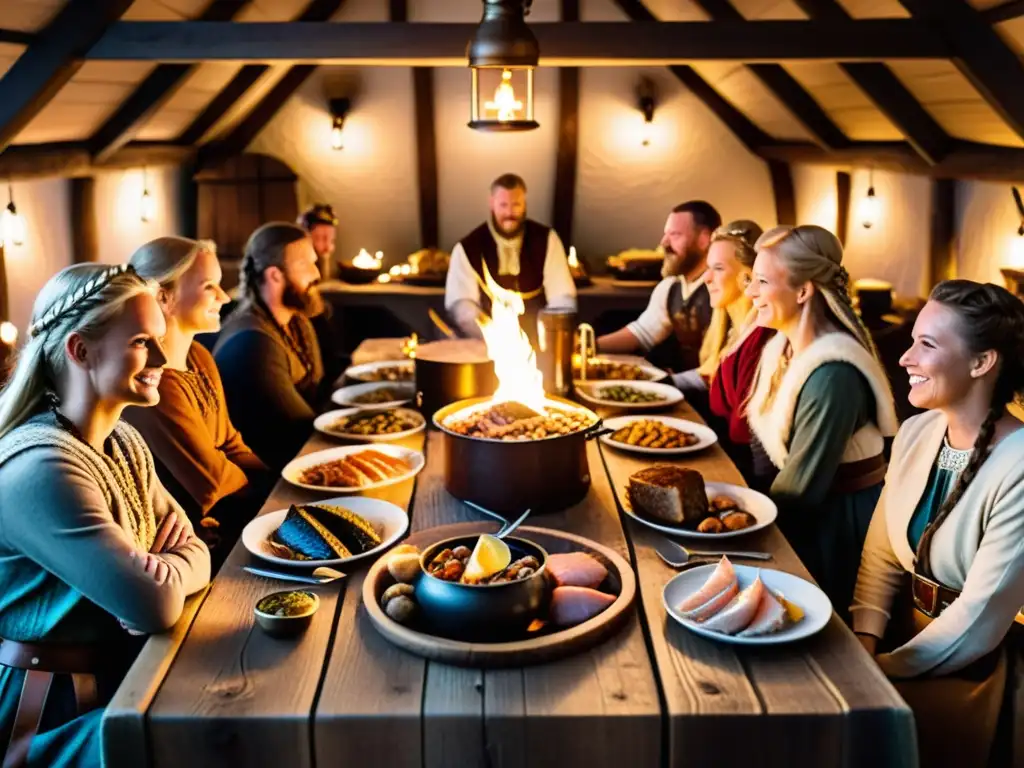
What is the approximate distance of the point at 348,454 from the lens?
2.86 metres

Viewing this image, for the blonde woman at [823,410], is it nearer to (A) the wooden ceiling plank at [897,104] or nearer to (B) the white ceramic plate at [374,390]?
(B) the white ceramic plate at [374,390]

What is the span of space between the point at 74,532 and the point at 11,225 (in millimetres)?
4412

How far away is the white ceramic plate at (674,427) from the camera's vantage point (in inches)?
114

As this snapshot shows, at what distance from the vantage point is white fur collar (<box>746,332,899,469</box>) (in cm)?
269

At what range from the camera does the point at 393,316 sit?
8023 mm

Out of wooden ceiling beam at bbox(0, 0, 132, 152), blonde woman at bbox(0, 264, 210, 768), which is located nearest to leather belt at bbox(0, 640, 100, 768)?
blonde woman at bbox(0, 264, 210, 768)

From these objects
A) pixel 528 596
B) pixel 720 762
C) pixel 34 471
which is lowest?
pixel 720 762

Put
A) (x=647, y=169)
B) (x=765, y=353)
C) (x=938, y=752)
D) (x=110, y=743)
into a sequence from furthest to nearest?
(x=647, y=169) < (x=765, y=353) < (x=938, y=752) < (x=110, y=743)

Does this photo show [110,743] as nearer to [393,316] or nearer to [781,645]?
[781,645]

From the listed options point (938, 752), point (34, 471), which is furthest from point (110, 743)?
point (938, 752)

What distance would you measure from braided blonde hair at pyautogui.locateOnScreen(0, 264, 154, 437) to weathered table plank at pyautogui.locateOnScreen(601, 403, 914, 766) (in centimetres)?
122

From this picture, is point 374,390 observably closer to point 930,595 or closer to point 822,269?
point 822,269

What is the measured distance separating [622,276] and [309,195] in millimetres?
2822

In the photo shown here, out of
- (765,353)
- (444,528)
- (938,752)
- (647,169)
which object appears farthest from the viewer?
(647,169)
